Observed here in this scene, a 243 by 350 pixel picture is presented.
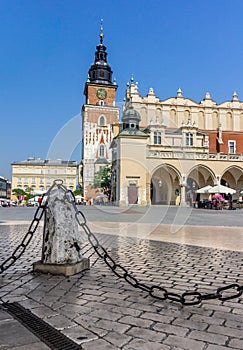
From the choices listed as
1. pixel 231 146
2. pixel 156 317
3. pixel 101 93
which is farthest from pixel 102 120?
pixel 156 317

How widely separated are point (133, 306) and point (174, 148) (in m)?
37.1

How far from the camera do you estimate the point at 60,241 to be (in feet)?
13.8

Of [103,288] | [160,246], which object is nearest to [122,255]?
[160,246]

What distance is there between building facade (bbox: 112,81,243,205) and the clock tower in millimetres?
12183

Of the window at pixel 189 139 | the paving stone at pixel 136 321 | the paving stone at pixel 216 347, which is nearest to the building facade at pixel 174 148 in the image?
the window at pixel 189 139

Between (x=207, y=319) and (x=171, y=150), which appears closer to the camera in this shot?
(x=207, y=319)

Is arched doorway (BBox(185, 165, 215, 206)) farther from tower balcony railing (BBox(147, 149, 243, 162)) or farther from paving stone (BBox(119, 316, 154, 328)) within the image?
Answer: paving stone (BBox(119, 316, 154, 328))

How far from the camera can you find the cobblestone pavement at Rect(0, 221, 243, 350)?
89.9 inches

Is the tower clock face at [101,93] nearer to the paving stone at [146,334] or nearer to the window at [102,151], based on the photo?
the window at [102,151]

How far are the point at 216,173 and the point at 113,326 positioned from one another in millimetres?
34685

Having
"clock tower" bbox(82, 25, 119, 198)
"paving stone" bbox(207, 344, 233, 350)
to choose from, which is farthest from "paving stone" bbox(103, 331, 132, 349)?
"clock tower" bbox(82, 25, 119, 198)

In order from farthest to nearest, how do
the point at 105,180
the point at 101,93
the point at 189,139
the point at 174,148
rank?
the point at 101,93
the point at 105,180
the point at 189,139
the point at 174,148

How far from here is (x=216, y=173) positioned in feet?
117

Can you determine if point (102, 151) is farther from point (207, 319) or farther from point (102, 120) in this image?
point (207, 319)
